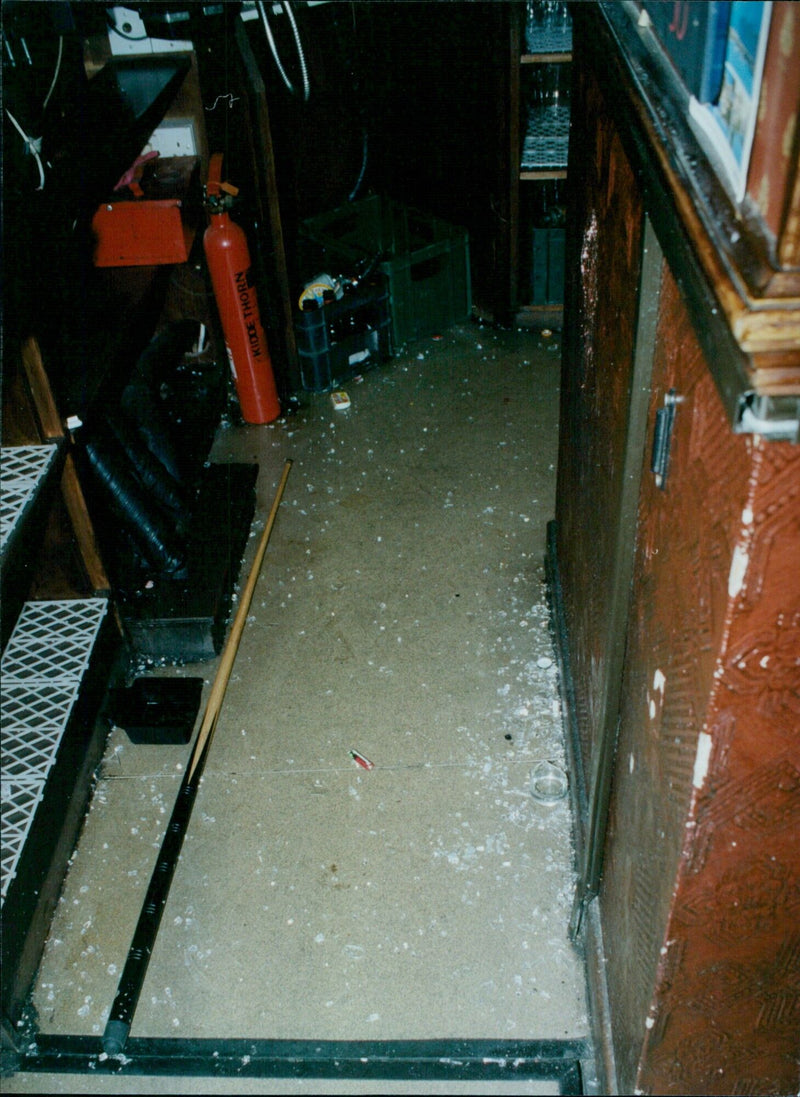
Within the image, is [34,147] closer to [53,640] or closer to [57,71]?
[57,71]

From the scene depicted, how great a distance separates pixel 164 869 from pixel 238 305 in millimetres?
2105

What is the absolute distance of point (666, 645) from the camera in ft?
3.47

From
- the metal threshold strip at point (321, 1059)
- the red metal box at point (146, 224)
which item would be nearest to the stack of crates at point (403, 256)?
the red metal box at point (146, 224)

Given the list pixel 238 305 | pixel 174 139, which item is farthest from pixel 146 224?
pixel 174 139

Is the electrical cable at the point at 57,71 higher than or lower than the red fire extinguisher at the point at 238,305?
higher

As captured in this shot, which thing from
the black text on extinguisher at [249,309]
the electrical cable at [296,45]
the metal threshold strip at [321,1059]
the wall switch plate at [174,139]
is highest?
the electrical cable at [296,45]

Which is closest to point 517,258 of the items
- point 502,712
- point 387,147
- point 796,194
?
point 387,147

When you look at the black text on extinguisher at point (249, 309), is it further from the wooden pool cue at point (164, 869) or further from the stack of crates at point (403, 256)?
the wooden pool cue at point (164, 869)

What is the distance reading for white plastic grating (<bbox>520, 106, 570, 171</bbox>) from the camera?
358 cm

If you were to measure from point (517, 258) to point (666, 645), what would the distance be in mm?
3099

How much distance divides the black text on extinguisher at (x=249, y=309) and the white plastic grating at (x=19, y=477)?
4.36 feet

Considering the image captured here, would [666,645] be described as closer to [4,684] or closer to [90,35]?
[4,684]

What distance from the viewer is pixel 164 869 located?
187 centimetres

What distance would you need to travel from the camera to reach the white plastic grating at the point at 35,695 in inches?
69.9
